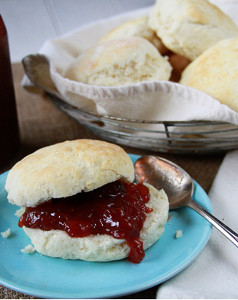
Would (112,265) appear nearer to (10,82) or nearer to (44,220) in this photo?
(44,220)

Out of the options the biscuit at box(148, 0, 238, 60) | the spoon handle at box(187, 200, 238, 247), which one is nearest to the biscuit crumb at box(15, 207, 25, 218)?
the spoon handle at box(187, 200, 238, 247)

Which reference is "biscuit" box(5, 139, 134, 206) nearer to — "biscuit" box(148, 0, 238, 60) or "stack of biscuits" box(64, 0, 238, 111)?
"stack of biscuits" box(64, 0, 238, 111)

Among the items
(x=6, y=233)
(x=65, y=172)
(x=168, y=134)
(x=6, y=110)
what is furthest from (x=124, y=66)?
(x=6, y=233)

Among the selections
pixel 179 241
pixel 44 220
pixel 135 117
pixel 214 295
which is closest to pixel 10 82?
pixel 135 117

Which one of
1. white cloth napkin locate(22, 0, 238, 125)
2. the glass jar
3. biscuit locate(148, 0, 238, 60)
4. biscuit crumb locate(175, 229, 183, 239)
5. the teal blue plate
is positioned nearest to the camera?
the teal blue plate

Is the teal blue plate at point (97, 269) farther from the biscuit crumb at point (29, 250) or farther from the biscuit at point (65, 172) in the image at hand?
the biscuit at point (65, 172)

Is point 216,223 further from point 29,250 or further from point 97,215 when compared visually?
point 29,250
